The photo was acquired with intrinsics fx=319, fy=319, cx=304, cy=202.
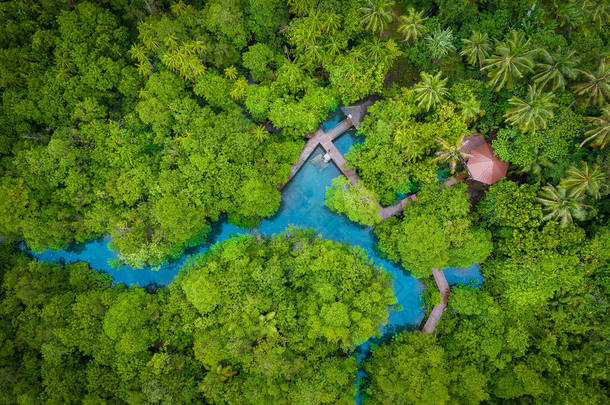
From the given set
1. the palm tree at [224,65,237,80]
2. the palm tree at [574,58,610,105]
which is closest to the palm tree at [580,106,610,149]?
the palm tree at [574,58,610,105]

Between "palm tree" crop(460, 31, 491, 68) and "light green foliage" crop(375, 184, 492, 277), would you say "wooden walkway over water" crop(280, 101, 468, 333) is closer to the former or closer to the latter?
"light green foliage" crop(375, 184, 492, 277)

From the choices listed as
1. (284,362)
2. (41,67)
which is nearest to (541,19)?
(284,362)

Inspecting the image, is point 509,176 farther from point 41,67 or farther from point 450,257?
point 41,67

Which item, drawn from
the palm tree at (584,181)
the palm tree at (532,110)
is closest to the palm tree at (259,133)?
the palm tree at (532,110)

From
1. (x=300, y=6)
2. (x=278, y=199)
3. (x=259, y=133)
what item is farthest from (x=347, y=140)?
(x=300, y=6)

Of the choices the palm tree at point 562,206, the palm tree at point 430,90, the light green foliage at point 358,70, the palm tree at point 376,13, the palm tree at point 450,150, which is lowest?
the palm tree at point 562,206

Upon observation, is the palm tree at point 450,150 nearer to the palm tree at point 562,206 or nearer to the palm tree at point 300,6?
the palm tree at point 562,206
